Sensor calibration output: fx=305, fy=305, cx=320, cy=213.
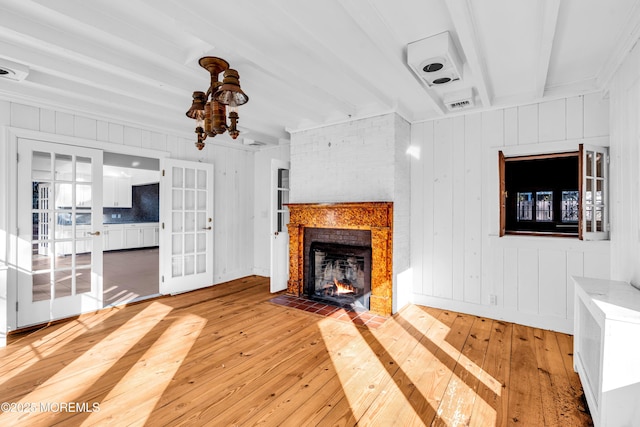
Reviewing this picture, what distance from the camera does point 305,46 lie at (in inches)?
91.4

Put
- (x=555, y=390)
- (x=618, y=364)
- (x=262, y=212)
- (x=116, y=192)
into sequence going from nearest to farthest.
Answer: (x=618, y=364)
(x=555, y=390)
(x=262, y=212)
(x=116, y=192)

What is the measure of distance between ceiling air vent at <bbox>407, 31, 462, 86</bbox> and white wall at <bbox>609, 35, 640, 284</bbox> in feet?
3.99

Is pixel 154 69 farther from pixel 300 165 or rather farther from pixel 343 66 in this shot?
pixel 300 165

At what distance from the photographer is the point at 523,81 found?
10.2 ft

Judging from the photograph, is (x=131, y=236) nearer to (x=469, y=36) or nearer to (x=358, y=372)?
(x=358, y=372)

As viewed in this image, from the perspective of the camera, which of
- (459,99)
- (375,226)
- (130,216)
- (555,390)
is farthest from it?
(130,216)

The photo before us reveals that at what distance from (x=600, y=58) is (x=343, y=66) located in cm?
224

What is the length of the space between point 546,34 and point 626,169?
1.26 meters

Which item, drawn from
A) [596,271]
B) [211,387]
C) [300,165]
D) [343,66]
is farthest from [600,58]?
[211,387]

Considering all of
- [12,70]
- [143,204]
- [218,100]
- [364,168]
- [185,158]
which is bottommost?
[143,204]

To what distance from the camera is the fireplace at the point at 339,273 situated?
3.96 m

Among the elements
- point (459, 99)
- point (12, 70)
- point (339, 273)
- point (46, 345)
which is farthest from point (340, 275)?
point (12, 70)

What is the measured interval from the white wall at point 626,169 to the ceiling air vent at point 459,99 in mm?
1168

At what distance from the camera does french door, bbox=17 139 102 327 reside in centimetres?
338
